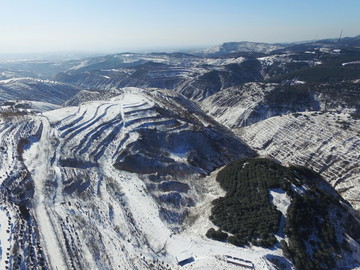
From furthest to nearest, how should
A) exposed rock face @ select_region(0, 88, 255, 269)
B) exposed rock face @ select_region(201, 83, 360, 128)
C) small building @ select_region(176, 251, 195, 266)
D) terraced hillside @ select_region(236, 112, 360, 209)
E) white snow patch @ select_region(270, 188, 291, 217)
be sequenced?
exposed rock face @ select_region(201, 83, 360, 128)
terraced hillside @ select_region(236, 112, 360, 209)
white snow patch @ select_region(270, 188, 291, 217)
exposed rock face @ select_region(0, 88, 255, 269)
small building @ select_region(176, 251, 195, 266)

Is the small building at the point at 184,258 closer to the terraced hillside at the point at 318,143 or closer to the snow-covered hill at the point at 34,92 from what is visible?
the terraced hillside at the point at 318,143

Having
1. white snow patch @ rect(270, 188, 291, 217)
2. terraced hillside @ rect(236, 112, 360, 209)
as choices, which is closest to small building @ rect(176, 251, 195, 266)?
white snow patch @ rect(270, 188, 291, 217)

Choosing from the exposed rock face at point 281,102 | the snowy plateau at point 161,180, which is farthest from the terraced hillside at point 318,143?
the exposed rock face at point 281,102

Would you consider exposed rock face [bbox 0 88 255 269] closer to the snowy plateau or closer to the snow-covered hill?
the snowy plateau

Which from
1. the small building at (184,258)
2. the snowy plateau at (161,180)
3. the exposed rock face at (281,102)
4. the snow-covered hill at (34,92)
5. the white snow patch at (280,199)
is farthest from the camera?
the snow-covered hill at (34,92)

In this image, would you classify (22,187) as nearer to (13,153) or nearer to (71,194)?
(71,194)

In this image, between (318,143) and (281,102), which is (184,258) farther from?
(281,102)

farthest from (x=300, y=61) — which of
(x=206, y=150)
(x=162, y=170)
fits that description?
(x=162, y=170)
